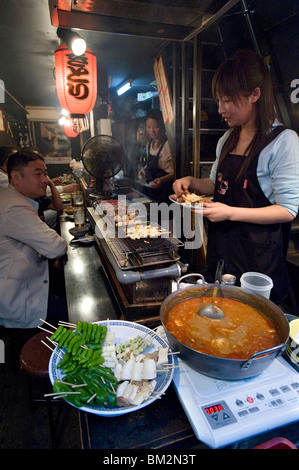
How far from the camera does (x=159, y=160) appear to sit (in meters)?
5.57

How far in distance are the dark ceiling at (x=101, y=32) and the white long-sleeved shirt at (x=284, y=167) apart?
5.01 ft

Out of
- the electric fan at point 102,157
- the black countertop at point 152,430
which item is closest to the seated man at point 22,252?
the electric fan at point 102,157

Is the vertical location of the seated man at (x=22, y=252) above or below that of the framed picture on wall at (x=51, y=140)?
below

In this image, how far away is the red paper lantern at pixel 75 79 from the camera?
4.02 m

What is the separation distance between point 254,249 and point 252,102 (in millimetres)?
1216

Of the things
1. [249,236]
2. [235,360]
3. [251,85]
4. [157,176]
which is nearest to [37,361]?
[235,360]

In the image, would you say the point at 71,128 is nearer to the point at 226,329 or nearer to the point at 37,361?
the point at 37,361

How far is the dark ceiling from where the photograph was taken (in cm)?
246

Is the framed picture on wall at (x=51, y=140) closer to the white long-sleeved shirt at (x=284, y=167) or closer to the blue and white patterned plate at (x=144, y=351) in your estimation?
the white long-sleeved shirt at (x=284, y=167)

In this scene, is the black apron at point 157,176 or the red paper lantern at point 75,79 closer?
the red paper lantern at point 75,79

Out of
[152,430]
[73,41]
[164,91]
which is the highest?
[73,41]

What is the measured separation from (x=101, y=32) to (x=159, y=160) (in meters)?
2.40

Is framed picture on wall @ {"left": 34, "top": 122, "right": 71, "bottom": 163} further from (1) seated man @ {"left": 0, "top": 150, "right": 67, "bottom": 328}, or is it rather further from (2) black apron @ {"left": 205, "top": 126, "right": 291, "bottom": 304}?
(2) black apron @ {"left": 205, "top": 126, "right": 291, "bottom": 304}
